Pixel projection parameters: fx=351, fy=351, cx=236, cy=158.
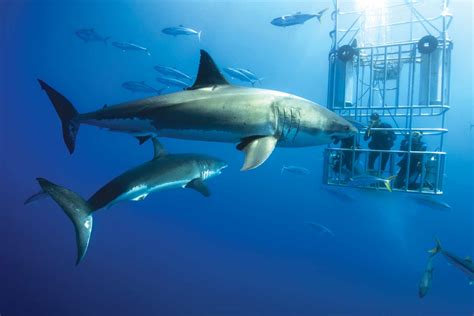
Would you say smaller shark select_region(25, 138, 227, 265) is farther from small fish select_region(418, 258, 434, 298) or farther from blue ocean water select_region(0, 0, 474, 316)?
blue ocean water select_region(0, 0, 474, 316)

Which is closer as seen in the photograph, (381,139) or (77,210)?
(77,210)

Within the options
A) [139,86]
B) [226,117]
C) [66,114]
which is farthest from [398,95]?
[139,86]

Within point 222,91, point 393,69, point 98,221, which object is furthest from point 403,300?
point 222,91

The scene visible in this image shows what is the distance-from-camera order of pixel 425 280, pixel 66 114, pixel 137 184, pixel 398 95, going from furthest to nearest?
pixel 425 280 → pixel 398 95 → pixel 137 184 → pixel 66 114

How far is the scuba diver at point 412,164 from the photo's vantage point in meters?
6.02

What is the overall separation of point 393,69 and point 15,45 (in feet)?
96.6

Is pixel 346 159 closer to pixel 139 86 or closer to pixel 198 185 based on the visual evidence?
pixel 198 185

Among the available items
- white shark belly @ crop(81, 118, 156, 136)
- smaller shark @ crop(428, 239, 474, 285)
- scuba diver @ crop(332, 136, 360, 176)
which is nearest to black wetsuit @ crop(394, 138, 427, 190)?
scuba diver @ crop(332, 136, 360, 176)

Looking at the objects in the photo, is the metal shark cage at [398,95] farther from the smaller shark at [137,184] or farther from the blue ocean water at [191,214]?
the blue ocean water at [191,214]

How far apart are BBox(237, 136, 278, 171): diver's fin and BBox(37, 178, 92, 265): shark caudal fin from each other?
2.33m

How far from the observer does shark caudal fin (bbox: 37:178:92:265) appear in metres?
4.51

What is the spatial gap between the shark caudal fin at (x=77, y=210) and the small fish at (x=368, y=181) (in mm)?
4297

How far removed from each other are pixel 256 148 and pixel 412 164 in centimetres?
372

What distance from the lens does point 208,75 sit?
4.16 m
